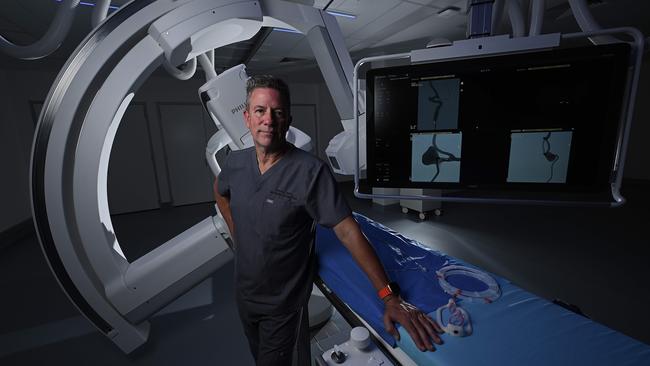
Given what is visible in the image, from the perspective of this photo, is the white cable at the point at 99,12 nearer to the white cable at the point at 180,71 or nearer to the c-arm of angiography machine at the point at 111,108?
the c-arm of angiography machine at the point at 111,108

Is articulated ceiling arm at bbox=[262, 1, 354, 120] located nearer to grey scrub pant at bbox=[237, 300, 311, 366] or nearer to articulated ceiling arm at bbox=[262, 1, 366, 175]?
articulated ceiling arm at bbox=[262, 1, 366, 175]

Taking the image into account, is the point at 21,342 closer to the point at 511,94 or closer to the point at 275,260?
the point at 275,260

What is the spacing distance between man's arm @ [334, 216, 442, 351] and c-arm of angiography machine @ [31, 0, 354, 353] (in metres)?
0.58

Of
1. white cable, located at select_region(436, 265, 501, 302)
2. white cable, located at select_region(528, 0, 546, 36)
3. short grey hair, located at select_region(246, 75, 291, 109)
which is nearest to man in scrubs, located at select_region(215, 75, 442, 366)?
short grey hair, located at select_region(246, 75, 291, 109)

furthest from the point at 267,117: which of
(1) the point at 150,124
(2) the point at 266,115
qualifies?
(1) the point at 150,124

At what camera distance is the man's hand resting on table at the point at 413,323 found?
34.6 inches

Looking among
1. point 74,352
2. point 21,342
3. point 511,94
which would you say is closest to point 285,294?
point 511,94

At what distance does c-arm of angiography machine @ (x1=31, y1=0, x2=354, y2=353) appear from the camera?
1329mm

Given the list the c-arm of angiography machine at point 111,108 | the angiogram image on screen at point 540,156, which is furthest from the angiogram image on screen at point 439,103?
the c-arm of angiography machine at point 111,108

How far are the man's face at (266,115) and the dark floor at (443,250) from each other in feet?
3.49

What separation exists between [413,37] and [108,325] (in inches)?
177

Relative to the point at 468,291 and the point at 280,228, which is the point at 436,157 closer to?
the point at 468,291

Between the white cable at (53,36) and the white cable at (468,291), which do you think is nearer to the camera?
the white cable at (468,291)

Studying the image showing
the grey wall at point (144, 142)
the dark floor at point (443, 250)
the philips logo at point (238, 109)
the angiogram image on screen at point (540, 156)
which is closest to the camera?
the angiogram image on screen at point (540, 156)
